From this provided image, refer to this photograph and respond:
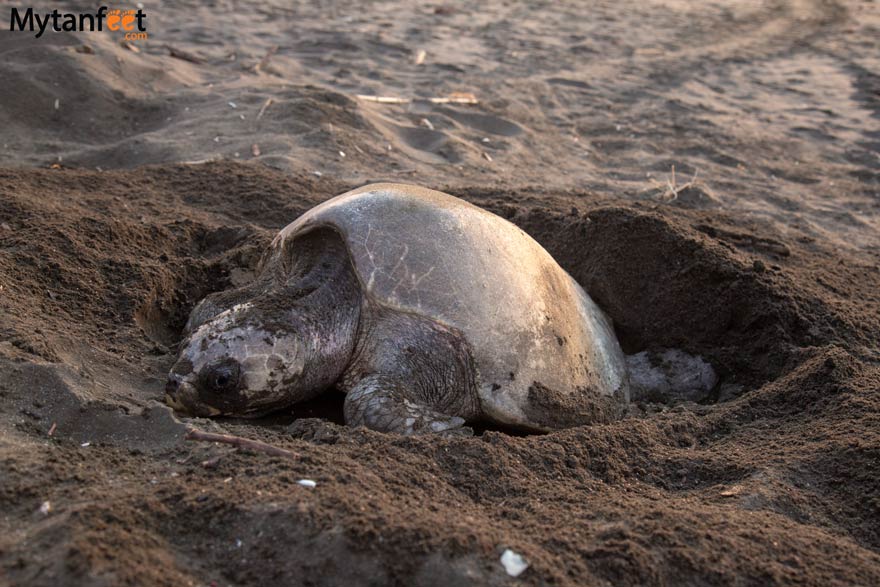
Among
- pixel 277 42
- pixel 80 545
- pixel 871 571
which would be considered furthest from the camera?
pixel 277 42

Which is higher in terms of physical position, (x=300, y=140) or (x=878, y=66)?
(x=878, y=66)

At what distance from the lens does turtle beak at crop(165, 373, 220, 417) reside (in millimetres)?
2732

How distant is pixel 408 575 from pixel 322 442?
81 cm

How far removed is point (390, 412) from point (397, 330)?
37cm

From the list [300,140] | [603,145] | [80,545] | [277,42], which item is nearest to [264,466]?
[80,545]

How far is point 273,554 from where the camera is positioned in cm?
179

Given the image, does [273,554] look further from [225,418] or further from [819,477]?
[819,477]

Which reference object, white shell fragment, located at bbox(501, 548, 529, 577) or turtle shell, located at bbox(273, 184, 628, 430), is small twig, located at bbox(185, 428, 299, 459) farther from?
turtle shell, located at bbox(273, 184, 628, 430)

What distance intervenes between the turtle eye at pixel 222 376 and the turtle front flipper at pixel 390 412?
16.2 inches

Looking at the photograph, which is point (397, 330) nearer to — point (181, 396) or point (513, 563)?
point (181, 396)

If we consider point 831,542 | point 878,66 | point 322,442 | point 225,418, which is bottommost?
point 225,418

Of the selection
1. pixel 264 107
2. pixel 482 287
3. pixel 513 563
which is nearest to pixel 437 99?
pixel 264 107

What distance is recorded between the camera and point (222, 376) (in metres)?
2.79

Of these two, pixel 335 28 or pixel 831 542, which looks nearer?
pixel 831 542
